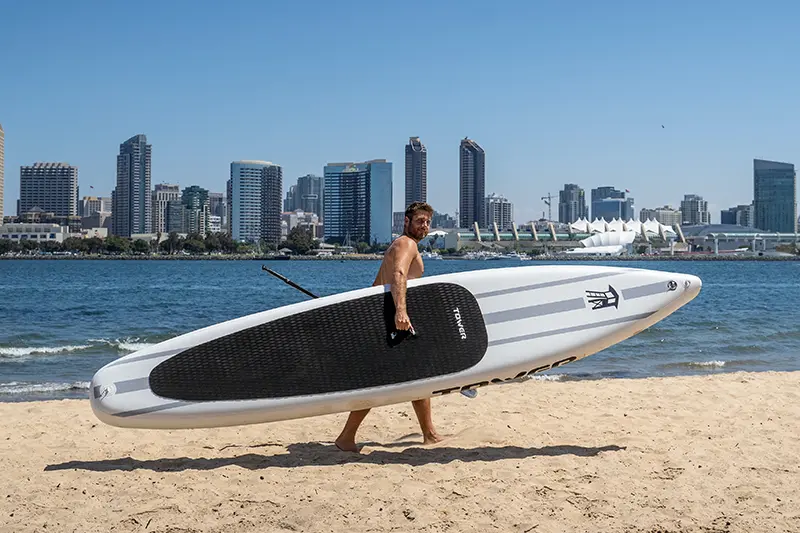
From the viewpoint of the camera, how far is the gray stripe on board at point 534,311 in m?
4.64

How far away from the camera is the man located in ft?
14.1

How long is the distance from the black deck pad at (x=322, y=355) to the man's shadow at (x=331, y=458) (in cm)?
38

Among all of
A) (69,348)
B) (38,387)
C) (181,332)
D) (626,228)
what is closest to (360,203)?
(626,228)

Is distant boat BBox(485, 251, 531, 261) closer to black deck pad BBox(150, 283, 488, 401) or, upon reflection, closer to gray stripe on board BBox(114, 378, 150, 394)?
Answer: black deck pad BBox(150, 283, 488, 401)

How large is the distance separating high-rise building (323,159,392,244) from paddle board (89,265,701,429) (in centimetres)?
16382

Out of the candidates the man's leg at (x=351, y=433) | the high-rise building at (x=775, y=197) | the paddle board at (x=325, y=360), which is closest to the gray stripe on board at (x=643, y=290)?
the paddle board at (x=325, y=360)

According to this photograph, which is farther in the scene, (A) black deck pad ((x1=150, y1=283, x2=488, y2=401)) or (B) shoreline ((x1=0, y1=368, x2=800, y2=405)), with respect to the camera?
(B) shoreline ((x1=0, y1=368, x2=800, y2=405))

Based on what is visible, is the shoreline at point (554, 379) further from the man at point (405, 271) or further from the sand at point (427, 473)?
the man at point (405, 271)

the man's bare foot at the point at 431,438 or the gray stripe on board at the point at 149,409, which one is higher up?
the gray stripe on board at the point at 149,409

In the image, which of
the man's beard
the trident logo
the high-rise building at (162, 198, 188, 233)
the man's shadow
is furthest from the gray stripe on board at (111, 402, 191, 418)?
the high-rise building at (162, 198, 188, 233)

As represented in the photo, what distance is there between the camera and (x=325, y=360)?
4477 mm

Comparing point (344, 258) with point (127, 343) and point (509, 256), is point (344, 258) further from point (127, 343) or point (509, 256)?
point (127, 343)

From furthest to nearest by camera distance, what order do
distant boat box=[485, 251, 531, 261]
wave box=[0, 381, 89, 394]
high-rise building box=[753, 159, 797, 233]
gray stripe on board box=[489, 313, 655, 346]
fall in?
high-rise building box=[753, 159, 797, 233] < distant boat box=[485, 251, 531, 261] < wave box=[0, 381, 89, 394] < gray stripe on board box=[489, 313, 655, 346]

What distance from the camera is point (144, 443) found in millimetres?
5035
